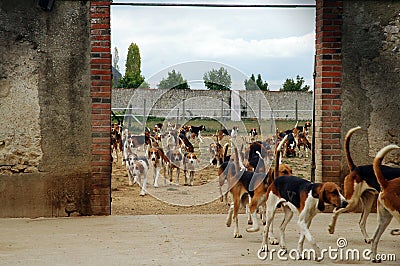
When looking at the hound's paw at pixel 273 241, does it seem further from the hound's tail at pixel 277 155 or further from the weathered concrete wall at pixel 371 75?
the weathered concrete wall at pixel 371 75

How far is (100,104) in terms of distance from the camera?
31.6ft

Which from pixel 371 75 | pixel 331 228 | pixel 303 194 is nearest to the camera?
pixel 303 194

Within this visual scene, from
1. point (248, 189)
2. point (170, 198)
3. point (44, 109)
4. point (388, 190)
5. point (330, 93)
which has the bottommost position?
point (170, 198)

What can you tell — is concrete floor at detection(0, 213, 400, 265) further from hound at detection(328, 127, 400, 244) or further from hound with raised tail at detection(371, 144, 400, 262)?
hound with raised tail at detection(371, 144, 400, 262)

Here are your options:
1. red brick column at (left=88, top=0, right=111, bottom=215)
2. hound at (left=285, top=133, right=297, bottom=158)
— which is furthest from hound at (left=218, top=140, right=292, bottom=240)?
hound at (left=285, top=133, right=297, bottom=158)

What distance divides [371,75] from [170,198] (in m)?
5.50

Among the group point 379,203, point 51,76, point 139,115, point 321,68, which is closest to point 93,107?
point 51,76

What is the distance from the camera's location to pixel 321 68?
10062 mm

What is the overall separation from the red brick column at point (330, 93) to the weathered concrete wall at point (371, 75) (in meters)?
0.09

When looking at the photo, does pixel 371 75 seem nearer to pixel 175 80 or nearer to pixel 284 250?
pixel 284 250

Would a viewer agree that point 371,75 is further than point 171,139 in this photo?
No

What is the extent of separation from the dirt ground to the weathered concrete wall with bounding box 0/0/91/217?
189 centimetres

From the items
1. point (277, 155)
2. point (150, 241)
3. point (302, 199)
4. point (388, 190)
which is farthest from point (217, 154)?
point (388, 190)

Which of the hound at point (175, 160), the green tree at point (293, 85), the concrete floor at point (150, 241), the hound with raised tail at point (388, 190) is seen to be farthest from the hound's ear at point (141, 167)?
the green tree at point (293, 85)
